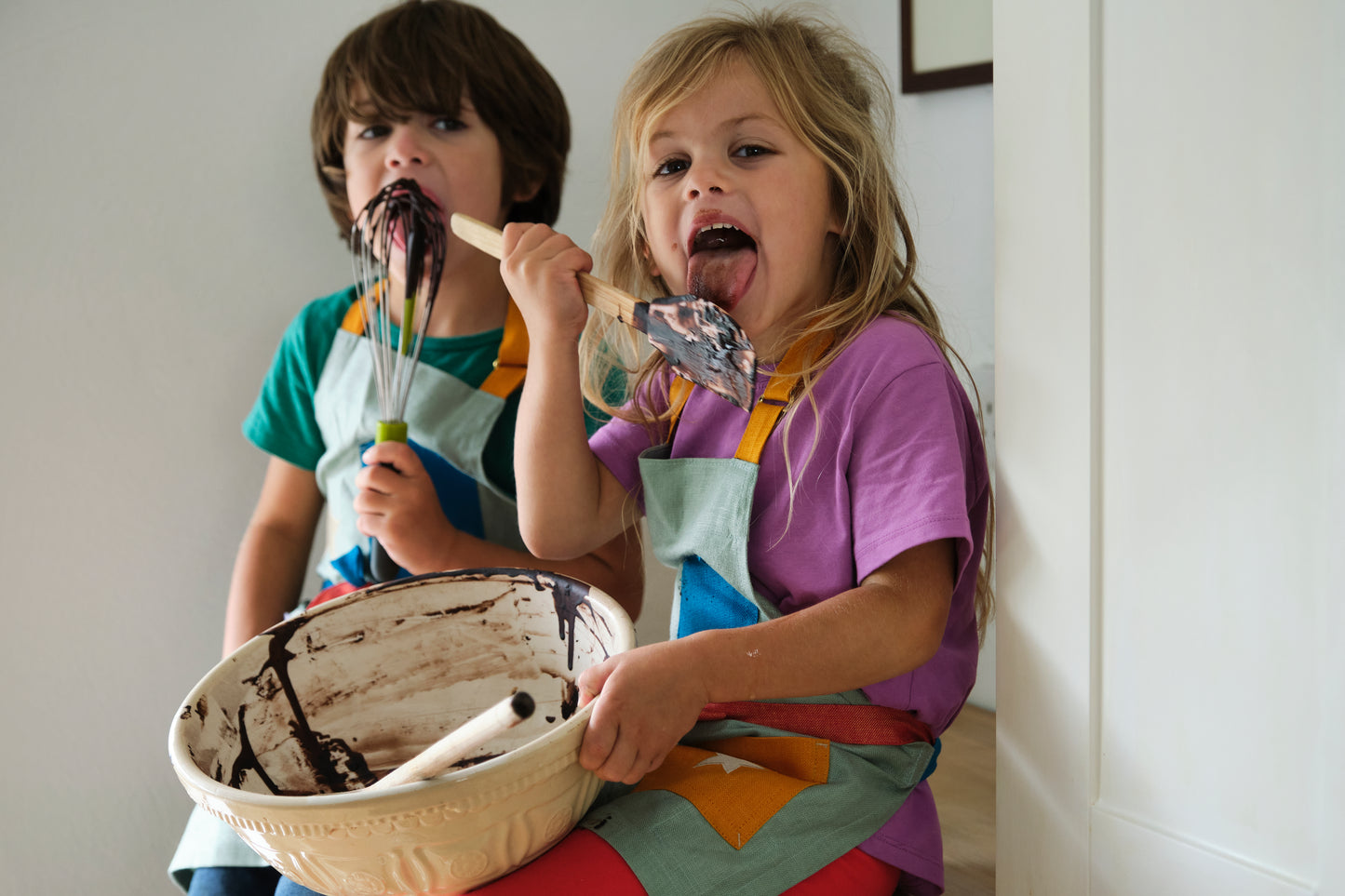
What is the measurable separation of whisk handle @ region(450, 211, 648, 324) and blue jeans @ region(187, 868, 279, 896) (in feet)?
1.88

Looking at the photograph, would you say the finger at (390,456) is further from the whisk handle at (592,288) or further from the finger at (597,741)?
the finger at (597,741)

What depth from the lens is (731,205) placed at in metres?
0.71

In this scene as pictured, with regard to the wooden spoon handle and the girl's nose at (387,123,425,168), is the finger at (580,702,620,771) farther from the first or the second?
the girl's nose at (387,123,425,168)

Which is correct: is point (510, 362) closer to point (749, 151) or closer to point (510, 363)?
point (510, 363)

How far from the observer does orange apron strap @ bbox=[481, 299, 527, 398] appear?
39.0 inches

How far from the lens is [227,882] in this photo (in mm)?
829

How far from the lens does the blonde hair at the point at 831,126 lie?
2.37 feet

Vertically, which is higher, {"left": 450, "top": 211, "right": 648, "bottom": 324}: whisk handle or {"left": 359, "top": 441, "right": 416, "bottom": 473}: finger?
{"left": 450, "top": 211, "right": 648, "bottom": 324}: whisk handle

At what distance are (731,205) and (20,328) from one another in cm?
78

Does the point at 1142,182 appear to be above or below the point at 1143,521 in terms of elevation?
above

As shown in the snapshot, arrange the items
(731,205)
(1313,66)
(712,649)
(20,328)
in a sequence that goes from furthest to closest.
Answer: (20,328), (731,205), (712,649), (1313,66)

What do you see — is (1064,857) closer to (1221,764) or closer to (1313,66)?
(1221,764)

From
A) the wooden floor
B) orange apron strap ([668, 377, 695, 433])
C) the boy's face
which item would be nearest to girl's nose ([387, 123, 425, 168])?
the boy's face

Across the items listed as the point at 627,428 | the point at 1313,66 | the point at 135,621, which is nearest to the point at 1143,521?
the point at 1313,66
